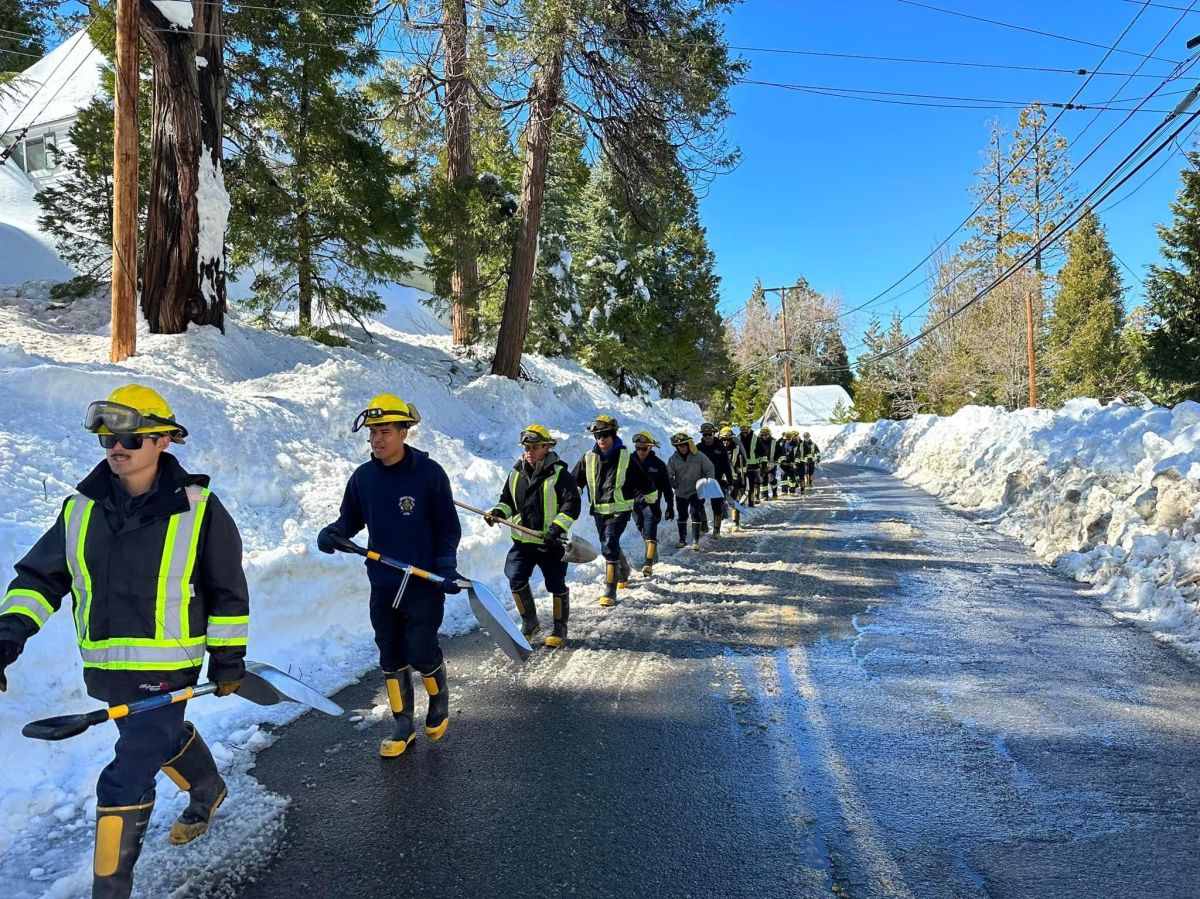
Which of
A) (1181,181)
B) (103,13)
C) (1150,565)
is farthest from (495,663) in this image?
(1181,181)

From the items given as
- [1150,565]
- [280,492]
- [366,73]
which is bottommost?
[1150,565]

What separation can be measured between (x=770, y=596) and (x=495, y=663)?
3.39 m

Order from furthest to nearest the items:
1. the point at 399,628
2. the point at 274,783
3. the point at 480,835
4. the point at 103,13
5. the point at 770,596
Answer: the point at 103,13
the point at 770,596
the point at 399,628
the point at 274,783
the point at 480,835

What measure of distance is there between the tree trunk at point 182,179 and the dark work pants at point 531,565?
23.7 ft

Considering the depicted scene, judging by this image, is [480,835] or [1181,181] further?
[1181,181]

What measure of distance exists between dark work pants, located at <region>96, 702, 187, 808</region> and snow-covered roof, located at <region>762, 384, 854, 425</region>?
A: 63.4 m

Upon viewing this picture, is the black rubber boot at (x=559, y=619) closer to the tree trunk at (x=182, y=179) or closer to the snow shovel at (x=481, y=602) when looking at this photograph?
the snow shovel at (x=481, y=602)

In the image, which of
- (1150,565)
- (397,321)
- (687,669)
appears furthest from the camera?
(397,321)

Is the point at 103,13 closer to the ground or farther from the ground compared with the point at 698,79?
farther from the ground

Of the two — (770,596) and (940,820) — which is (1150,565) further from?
(940,820)

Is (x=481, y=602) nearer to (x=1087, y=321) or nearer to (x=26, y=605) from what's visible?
(x=26, y=605)

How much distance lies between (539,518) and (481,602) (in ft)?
6.52

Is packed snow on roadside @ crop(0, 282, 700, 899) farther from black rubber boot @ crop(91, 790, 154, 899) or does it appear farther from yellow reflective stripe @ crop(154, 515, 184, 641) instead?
yellow reflective stripe @ crop(154, 515, 184, 641)

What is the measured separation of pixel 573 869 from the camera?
2949 millimetres
